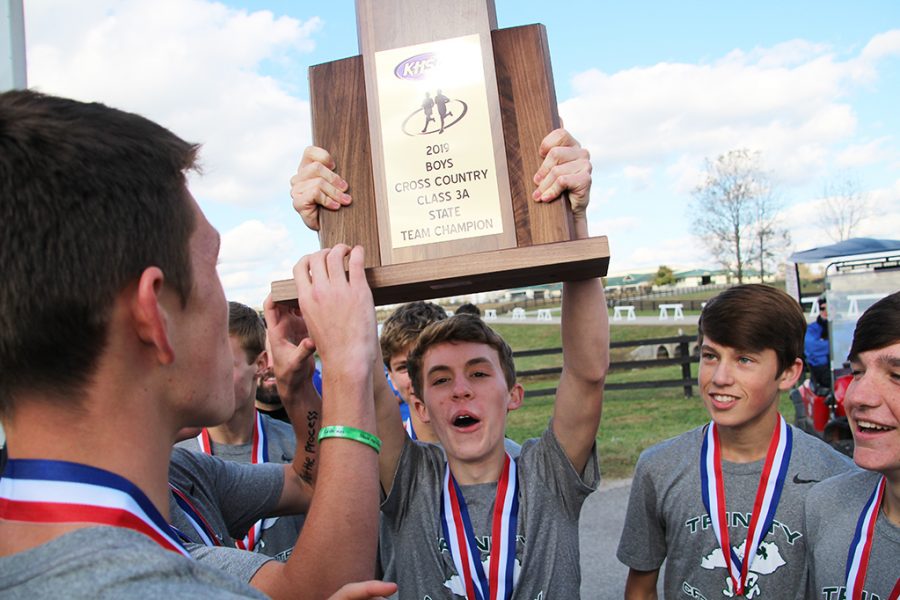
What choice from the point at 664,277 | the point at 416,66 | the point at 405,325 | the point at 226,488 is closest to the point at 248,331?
the point at 405,325

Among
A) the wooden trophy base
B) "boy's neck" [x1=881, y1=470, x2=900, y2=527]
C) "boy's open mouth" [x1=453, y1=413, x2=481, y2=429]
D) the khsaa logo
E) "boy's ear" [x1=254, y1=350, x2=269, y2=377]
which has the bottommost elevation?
"boy's neck" [x1=881, y1=470, x2=900, y2=527]

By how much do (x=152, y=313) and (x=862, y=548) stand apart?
2208mm

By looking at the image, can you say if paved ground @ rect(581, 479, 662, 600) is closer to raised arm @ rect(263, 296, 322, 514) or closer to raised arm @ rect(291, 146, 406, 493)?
raised arm @ rect(263, 296, 322, 514)

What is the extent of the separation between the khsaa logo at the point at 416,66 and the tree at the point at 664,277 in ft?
152

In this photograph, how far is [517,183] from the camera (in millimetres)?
1705

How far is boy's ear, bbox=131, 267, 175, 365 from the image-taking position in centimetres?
109

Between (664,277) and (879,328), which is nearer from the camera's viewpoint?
(879,328)

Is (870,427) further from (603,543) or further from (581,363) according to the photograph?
(603,543)

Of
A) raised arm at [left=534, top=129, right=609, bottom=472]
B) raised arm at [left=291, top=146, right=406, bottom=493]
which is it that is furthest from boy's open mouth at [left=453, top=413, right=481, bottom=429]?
raised arm at [left=291, top=146, right=406, bottom=493]

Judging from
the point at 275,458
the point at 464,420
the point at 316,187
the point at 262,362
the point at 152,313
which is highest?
the point at 316,187

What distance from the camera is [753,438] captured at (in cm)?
275

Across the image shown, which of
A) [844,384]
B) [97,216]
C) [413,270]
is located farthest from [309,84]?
[844,384]

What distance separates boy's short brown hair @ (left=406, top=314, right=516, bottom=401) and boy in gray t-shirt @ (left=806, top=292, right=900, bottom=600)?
1219mm

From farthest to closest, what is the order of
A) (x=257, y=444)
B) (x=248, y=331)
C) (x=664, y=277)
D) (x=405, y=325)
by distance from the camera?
(x=664, y=277), (x=405, y=325), (x=248, y=331), (x=257, y=444)
